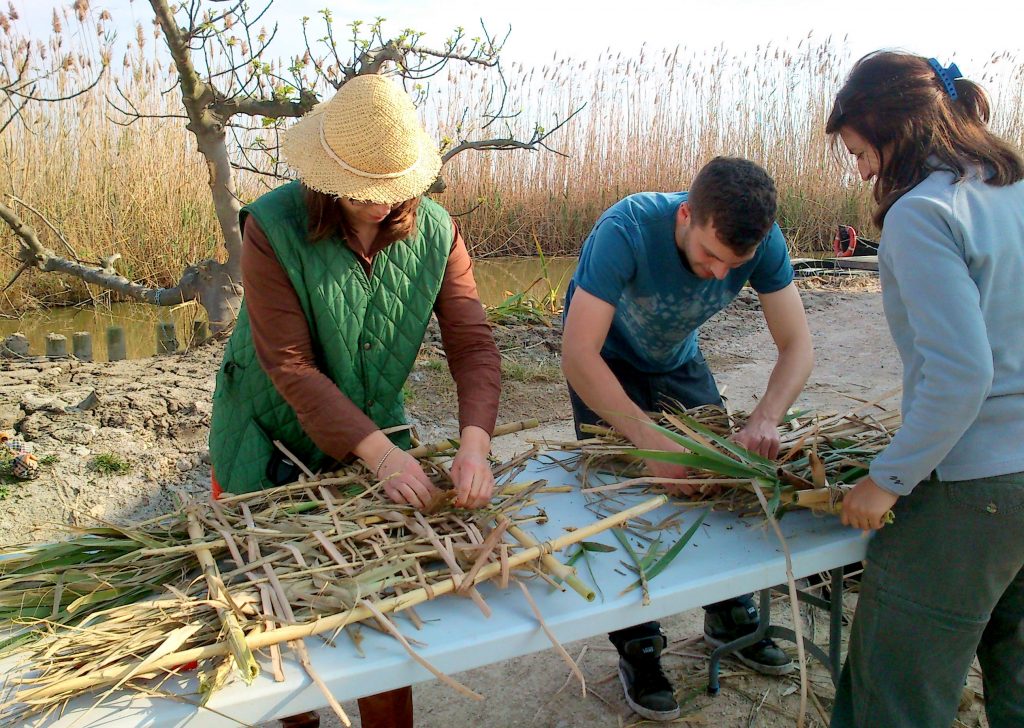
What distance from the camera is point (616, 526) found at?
1775 mm

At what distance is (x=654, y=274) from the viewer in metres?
2.40

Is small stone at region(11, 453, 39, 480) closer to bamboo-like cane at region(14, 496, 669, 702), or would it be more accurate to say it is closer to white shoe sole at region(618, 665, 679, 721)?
white shoe sole at region(618, 665, 679, 721)

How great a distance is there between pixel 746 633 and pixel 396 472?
161 centimetres

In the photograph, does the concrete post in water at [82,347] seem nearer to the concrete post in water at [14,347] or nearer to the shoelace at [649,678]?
the concrete post in water at [14,347]

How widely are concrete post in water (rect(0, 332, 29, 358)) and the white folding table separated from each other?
4.72 metres

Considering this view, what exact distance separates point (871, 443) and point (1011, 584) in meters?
0.42

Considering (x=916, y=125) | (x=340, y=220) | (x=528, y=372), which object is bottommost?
(x=528, y=372)

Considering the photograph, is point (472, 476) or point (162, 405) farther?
point (162, 405)

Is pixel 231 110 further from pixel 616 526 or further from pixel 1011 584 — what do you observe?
pixel 1011 584

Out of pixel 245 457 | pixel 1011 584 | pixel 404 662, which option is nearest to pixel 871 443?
pixel 1011 584

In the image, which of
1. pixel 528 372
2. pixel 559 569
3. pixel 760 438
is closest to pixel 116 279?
pixel 528 372

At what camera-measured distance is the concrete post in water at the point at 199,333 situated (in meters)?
5.54

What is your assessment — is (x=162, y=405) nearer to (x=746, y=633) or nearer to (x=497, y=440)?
(x=497, y=440)

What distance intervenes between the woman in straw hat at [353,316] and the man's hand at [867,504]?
29.3 inches
